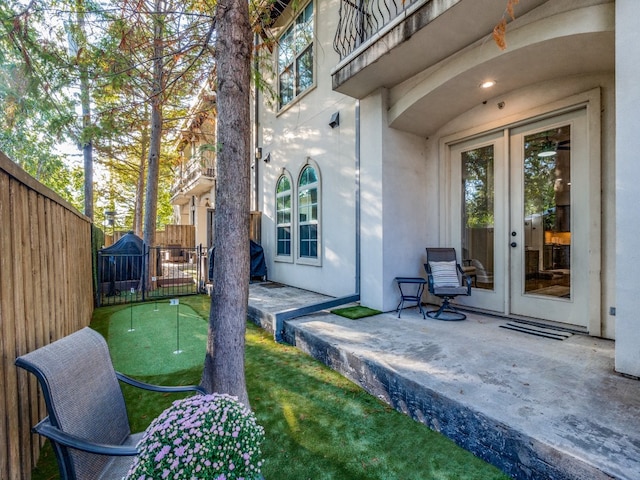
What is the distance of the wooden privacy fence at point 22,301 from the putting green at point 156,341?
45.5 inches

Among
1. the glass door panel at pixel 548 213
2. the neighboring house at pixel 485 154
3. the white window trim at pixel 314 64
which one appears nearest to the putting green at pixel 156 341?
the neighboring house at pixel 485 154

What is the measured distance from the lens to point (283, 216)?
24.8 ft

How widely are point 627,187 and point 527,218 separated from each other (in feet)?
5.68

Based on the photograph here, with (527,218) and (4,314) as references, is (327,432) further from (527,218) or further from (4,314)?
(527,218)

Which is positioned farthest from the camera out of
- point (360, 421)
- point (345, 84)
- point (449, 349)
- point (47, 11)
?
point (345, 84)

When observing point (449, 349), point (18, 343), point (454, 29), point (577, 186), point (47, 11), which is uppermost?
point (47, 11)

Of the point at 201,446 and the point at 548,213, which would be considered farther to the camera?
the point at 548,213

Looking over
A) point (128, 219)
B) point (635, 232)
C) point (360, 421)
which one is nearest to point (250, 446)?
point (360, 421)

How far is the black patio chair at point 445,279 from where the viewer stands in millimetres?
4207

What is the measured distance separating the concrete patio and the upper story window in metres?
5.60

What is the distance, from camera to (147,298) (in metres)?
7.14

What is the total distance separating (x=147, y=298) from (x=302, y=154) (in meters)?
5.00

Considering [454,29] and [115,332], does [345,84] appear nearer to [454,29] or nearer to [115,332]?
[454,29]

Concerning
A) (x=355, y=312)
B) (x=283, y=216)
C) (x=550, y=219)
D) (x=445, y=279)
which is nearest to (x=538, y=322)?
(x=445, y=279)
